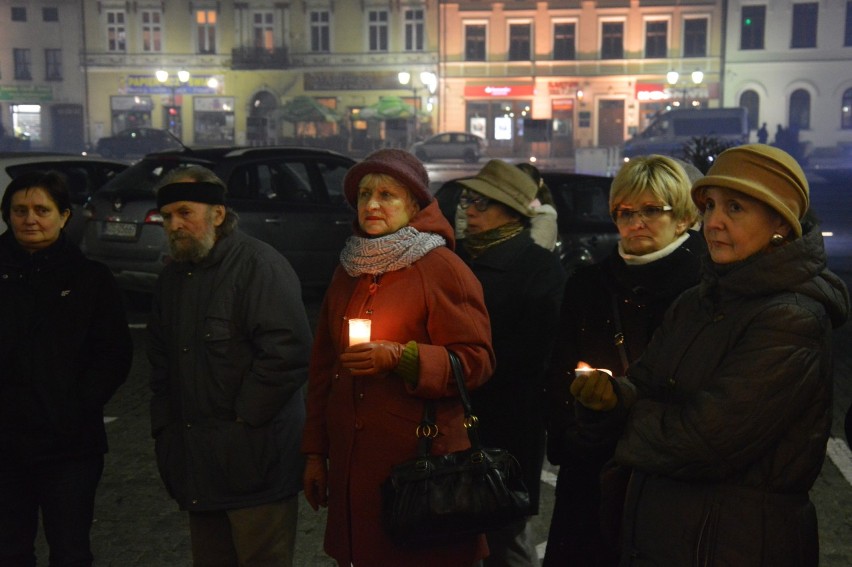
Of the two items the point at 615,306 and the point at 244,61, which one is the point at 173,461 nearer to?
the point at 615,306

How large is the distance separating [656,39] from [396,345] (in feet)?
177

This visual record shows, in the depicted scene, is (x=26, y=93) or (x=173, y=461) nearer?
(x=173, y=461)

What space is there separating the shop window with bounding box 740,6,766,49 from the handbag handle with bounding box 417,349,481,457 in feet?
176

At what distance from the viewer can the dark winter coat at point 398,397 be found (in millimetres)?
3035

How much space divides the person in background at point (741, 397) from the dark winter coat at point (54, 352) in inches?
80.7

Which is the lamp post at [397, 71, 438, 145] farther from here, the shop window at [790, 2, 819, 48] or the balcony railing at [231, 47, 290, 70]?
the shop window at [790, 2, 819, 48]

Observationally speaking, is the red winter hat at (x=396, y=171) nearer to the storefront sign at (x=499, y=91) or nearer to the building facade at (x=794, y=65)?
the building facade at (x=794, y=65)

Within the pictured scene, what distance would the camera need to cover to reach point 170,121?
56.4 m

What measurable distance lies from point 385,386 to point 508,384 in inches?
34.3

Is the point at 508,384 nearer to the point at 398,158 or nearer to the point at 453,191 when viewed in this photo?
the point at 398,158

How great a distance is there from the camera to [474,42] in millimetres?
54938

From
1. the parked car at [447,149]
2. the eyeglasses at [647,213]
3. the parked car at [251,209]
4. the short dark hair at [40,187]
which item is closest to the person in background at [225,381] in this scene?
the short dark hair at [40,187]

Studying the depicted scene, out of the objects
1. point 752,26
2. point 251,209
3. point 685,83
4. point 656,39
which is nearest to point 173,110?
point 656,39

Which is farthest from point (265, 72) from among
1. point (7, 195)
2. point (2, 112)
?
point (7, 195)
